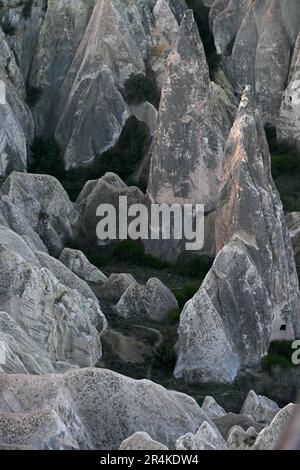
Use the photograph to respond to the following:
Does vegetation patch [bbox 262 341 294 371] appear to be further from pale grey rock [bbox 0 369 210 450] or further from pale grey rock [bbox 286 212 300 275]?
pale grey rock [bbox 0 369 210 450]

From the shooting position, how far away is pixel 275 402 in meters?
19.7

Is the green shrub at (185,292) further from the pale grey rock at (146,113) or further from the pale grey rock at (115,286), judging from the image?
the pale grey rock at (146,113)

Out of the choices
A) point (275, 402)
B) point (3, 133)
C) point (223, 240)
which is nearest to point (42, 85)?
point (3, 133)

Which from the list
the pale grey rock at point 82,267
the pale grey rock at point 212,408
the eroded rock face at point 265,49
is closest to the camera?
the pale grey rock at point 212,408

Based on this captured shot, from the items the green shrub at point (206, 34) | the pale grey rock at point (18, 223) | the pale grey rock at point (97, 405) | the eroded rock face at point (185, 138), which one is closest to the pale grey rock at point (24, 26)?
the green shrub at point (206, 34)

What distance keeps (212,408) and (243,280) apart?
14.2 feet

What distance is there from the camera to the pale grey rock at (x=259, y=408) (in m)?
17.6

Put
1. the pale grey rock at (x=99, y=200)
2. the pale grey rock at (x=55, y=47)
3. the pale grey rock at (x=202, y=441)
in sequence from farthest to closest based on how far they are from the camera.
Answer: the pale grey rock at (x=55, y=47) → the pale grey rock at (x=99, y=200) → the pale grey rock at (x=202, y=441)

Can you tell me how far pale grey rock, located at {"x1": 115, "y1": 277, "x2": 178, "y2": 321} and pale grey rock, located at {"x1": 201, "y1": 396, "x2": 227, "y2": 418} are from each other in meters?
4.73

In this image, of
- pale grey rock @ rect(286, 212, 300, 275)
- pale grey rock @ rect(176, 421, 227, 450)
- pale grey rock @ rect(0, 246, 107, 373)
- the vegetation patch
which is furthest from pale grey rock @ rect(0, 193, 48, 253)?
pale grey rock @ rect(176, 421, 227, 450)

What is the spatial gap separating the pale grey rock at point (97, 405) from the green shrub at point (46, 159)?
17.6m

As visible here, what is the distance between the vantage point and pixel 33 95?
34.8 meters

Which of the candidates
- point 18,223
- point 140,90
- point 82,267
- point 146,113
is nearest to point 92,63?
point 140,90

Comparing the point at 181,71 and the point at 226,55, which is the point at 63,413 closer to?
the point at 181,71
